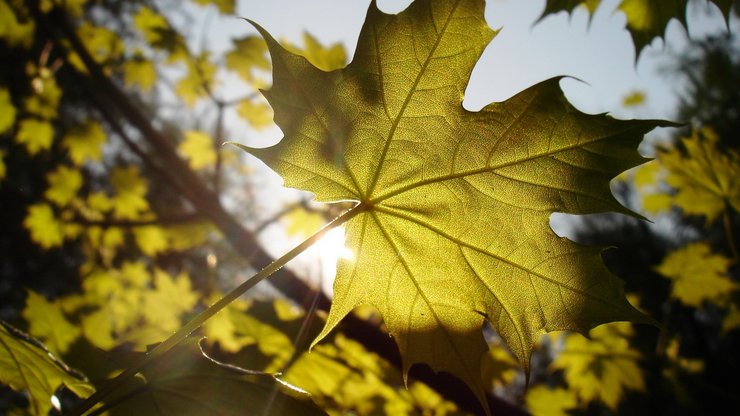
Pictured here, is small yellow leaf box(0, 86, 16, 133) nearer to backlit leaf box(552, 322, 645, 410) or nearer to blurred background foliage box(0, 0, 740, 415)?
blurred background foliage box(0, 0, 740, 415)

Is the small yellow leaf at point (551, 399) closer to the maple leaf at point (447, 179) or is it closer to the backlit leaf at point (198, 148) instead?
the maple leaf at point (447, 179)

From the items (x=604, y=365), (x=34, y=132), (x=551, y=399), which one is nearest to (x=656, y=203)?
(x=604, y=365)

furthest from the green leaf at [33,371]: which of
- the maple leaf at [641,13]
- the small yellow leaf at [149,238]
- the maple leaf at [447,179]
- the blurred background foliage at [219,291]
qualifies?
the small yellow leaf at [149,238]

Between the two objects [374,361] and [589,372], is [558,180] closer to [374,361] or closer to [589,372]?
[374,361]

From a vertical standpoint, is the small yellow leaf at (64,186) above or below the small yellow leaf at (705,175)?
above

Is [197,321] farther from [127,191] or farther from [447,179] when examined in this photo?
[127,191]

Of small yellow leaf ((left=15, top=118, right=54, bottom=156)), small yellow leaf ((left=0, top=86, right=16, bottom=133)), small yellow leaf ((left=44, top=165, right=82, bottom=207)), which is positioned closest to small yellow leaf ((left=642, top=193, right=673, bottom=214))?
small yellow leaf ((left=0, top=86, right=16, bottom=133))
